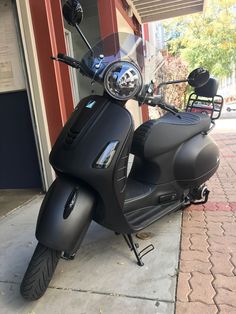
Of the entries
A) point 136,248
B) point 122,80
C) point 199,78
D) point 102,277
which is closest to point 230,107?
point 199,78

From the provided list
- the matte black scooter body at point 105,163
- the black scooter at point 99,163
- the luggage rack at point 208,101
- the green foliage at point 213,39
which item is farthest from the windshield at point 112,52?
the green foliage at point 213,39

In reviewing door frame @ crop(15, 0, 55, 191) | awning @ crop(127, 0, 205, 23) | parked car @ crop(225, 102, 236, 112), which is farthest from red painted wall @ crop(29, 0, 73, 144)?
parked car @ crop(225, 102, 236, 112)

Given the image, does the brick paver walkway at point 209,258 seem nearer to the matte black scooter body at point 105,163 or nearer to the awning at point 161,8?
the matte black scooter body at point 105,163

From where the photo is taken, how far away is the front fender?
1996mm

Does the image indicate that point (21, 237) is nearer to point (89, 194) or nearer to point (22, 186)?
point (89, 194)

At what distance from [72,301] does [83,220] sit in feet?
1.57

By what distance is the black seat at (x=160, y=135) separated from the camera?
2.69 m

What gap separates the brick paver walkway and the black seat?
2.46 ft

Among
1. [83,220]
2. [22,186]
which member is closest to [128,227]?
[83,220]

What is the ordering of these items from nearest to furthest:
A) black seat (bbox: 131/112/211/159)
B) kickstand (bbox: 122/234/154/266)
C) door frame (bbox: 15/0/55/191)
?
kickstand (bbox: 122/234/154/266) < black seat (bbox: 131/112/211/159) < door frame (bbox: 15/0/55/191)

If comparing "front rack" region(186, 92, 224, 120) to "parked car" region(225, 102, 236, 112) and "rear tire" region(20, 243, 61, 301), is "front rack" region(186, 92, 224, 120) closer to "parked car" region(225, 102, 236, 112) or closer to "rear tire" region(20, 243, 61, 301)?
"rear tire" region(20, 243, 61, 301)

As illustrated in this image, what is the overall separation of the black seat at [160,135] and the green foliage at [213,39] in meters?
14.7

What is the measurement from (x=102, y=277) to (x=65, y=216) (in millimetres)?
549

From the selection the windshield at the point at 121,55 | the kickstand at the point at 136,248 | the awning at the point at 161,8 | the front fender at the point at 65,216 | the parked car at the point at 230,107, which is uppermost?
the awning at the point at 161,8
